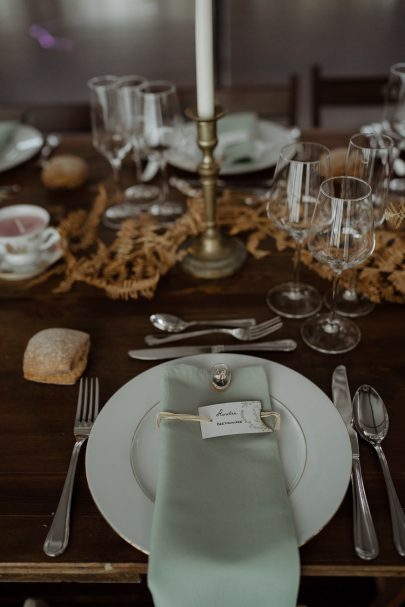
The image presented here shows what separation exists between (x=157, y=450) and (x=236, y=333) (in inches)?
9.6

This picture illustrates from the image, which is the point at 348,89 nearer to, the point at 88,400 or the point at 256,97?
the point at 256,97

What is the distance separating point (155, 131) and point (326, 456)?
0.69 metres

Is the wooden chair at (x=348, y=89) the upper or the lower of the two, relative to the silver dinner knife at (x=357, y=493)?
upper

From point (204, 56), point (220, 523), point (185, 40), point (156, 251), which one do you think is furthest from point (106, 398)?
point (185, 40)

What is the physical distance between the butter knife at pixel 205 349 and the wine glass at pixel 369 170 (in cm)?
13

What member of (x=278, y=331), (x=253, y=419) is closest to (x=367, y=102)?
(x=278, y=331)

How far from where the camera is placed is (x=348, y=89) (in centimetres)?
166

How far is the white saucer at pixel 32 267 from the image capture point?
988 mm

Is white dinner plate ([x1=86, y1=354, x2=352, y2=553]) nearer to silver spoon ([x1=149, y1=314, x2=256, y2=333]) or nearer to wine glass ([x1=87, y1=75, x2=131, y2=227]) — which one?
silver spoon ([x1=149, y1=314, x2=256, y2=333])

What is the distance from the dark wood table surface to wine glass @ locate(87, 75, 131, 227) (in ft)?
0.48

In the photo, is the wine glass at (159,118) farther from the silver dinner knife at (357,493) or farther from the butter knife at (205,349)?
the silver dinner knife at (357,493)

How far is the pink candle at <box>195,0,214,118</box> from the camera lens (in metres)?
0.80

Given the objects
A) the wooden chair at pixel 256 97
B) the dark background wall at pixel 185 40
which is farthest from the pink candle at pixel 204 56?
the dark background wall at pixel 185 40

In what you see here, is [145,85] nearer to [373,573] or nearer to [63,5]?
[373,573]
